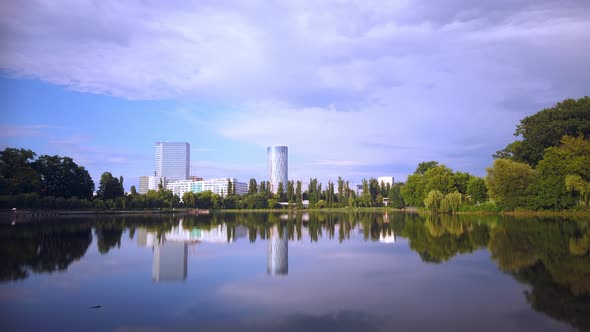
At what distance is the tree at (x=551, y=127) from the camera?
39469 mm

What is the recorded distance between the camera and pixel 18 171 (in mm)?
47031

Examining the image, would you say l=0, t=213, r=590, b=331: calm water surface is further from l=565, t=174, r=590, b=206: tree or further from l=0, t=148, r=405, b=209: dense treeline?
l=0, t=148, r=405, b=209: dense treeline

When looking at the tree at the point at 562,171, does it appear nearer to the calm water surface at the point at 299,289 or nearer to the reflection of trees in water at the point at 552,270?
the reflection of trees in water at the point at 552,270

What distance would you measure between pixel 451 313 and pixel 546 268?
500 cm

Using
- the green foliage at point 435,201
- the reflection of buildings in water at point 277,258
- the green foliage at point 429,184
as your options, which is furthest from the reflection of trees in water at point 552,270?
the green foliage at point 429,184

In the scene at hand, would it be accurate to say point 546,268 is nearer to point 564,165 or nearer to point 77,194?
point 564,165

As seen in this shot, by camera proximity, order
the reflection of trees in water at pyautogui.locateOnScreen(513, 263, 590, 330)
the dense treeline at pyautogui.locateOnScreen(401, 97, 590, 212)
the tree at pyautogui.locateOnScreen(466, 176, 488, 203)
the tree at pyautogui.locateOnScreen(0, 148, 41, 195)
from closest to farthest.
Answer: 1. the reflection of trees in water at pyautogui.locateOnScreen(513, 263, 590, 330)
2. the dense treeline at pyautogui.locateOnScreen(401, 97, 590, 212)
3. the tree at pyautogui.locateOnScreen(0, 148, 41, 195)
4. the tree at pyautogui.locateOnScreen(466, 176, 488, 203)

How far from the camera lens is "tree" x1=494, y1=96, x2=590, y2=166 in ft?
129

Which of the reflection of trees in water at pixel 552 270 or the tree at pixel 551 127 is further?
the tree at pixel 551 127

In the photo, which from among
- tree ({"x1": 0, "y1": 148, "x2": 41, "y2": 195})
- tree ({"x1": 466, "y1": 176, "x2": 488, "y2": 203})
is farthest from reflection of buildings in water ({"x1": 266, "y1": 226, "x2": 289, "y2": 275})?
tree ({"x1": 0, "y1": 148, "x2": 41, "y2": 195})

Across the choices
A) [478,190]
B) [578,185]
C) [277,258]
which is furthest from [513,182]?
[277,258]

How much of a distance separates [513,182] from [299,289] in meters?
38.3

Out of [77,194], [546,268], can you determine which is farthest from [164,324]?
[77,194]

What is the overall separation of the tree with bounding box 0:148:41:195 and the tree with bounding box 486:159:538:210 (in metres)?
51.6
